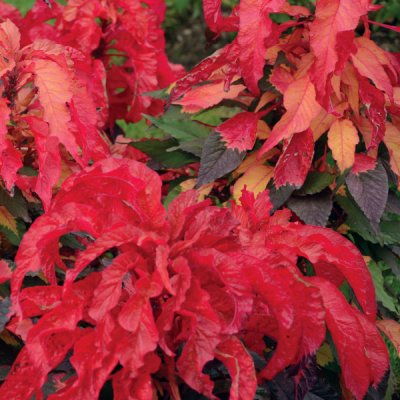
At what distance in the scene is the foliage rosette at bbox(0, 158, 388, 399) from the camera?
3.57ft

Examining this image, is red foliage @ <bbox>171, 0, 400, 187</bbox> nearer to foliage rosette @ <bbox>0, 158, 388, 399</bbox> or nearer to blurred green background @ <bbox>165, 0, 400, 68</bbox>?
foliage rosette @ <bbox>0, 158, 388, 399</bbox>

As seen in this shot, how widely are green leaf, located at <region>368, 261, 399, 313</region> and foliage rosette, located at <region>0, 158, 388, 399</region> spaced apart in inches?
11.6

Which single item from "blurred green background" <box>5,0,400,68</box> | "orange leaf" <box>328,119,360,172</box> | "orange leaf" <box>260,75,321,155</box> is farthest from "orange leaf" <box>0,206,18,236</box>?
"blurred green background" <box>5,0,400,68</box>

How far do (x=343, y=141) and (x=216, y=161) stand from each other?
0.82ft

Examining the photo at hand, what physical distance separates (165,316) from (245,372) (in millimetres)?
134

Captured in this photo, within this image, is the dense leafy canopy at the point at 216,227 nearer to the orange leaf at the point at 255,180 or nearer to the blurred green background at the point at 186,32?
the orange leaf at the point at 255,180

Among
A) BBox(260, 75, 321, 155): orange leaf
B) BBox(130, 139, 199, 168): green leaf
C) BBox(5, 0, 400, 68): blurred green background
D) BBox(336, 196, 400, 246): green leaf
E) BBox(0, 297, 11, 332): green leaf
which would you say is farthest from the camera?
BBox(5, 0, 400, 68): blurred green background

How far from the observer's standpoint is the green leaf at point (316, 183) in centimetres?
159

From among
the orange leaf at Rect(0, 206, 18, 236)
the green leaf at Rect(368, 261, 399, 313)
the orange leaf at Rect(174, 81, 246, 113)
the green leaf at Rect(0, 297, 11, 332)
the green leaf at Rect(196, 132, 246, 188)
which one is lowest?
the green leaf at Rect(368, 261, 399, 313)

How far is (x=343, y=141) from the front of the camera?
1.54 meters

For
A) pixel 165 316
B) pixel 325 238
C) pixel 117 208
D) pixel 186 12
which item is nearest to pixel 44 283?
pixel 117 208

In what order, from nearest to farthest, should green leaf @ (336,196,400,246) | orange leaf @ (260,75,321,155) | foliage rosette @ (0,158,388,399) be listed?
foliage rosette @ (0,158,388,399) → orange leaf @ (260,75,321,155) → green leaf @ (336,196,400,246)

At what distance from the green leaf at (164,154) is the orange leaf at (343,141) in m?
0.32

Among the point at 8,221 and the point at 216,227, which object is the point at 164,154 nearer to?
the point at 8,221
